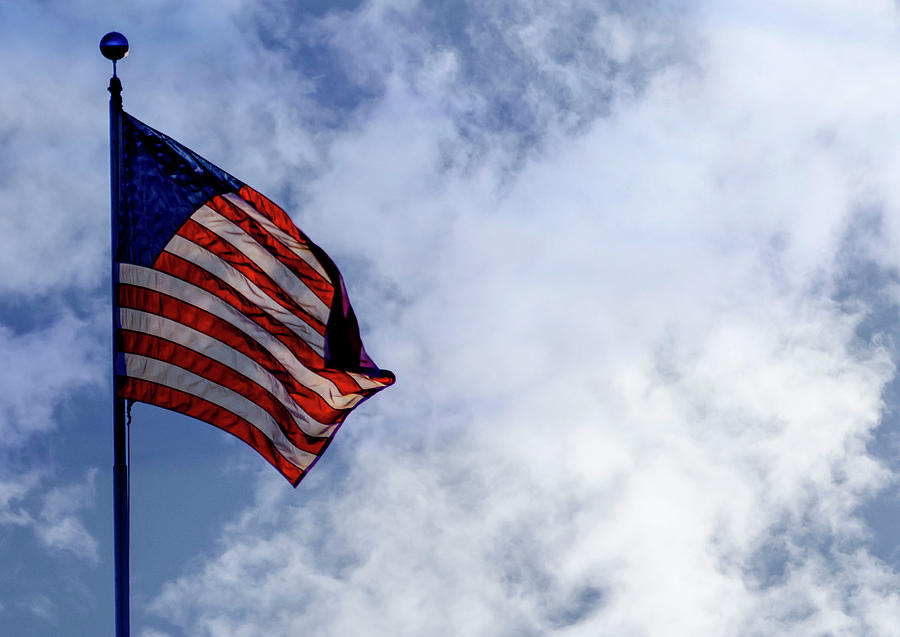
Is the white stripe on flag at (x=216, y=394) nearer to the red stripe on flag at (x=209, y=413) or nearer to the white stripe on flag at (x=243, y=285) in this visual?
the red stripe on flag at (x=209, y=413)

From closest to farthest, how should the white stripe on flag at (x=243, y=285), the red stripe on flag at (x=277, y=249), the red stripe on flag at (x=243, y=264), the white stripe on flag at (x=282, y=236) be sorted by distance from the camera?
the white stripe on flag at (x=243, y=285) < the red stripe on flag at (x=243, y=264) < the red stripe on flag at (x=277, y=249) < the white stripe on flag at (x=282, y=236)

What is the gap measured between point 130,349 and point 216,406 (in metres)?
1.66

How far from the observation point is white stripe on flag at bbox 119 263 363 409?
20.8 meters

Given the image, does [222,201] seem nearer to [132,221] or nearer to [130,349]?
[132,221]

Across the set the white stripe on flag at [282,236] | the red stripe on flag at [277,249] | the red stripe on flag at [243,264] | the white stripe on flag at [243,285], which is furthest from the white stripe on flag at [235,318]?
the white stripe on flag at [282,236]

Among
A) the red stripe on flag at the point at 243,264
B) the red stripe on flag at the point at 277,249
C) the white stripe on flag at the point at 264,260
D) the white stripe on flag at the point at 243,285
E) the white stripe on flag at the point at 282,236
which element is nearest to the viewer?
the white stripe on flag at the point at 243,285

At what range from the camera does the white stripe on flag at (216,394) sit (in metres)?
20.6

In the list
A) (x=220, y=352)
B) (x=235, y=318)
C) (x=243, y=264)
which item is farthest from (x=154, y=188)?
(x=220, y=352)

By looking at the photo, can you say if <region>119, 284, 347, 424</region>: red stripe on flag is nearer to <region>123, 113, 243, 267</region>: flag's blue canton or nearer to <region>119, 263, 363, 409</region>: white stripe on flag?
Answer: <region>119, 263, 363, 409</region>: white stripe on flag

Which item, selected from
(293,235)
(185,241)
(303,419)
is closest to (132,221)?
(185,241)

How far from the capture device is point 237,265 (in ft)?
71.5

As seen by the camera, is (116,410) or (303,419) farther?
(303,419)

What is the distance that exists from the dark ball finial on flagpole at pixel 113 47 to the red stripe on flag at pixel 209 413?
5470mm

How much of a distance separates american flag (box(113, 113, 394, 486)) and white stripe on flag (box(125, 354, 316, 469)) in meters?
0.02
